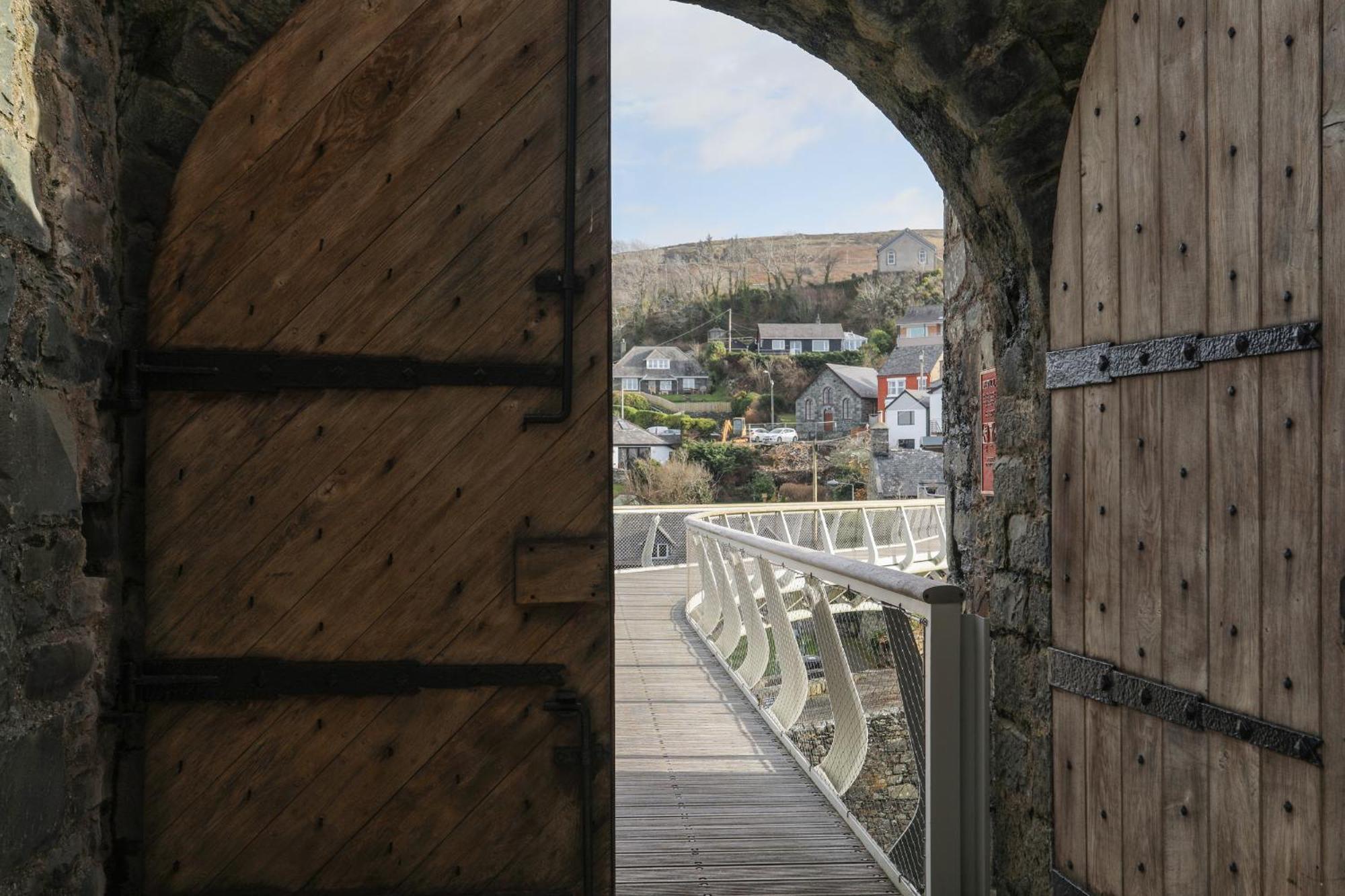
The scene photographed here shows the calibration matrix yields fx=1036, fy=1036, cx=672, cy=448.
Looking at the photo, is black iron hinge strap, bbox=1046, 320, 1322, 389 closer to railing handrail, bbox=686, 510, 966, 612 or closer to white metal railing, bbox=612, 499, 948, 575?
railing handrail, bbox=686, 510, 966, 612

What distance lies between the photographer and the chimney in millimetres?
35781

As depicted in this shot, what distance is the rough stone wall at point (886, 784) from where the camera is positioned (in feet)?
10.3

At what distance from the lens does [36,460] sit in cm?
195

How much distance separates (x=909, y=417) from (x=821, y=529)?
3348 centimetres

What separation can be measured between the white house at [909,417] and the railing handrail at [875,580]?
39.0 meters

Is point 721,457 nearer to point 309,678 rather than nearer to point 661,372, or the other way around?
point 661,372

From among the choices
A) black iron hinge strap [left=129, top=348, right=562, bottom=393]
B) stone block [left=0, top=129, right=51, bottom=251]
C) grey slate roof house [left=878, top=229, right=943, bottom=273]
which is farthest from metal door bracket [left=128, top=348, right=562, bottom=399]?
grey slate roof house [left=878, top=229, right=943, bottom=273]

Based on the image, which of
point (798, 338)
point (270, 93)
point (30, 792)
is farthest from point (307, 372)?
point (798, 338)

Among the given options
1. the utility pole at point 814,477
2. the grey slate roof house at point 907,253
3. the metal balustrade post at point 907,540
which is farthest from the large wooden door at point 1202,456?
the grey slate roof house at point 907,253

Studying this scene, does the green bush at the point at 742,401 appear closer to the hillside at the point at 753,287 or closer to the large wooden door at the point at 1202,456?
the hillside at the point at 753,287

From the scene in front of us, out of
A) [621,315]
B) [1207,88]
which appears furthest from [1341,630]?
[621,315]

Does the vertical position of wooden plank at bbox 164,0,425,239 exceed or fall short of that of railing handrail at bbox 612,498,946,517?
it exceeds it

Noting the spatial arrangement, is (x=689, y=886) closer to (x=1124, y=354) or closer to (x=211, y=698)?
(x=211, y=698)

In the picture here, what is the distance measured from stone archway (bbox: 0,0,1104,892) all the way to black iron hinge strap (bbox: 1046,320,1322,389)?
0.53ft
